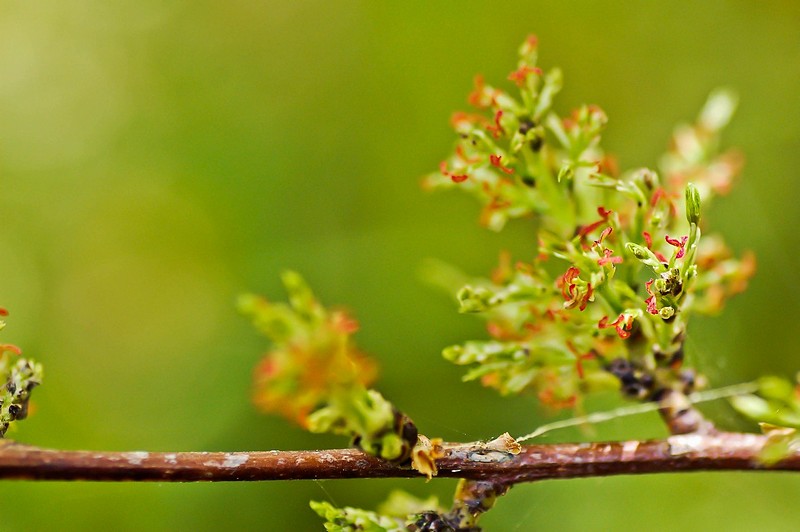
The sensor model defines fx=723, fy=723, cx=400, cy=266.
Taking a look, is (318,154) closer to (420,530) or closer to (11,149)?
(11,149)

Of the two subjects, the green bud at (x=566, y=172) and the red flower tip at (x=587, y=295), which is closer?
the red flower tip at (x=587, y=295)

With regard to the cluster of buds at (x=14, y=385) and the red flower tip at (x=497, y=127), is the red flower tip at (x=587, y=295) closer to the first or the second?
the red flower tip at (x=497, y=127)

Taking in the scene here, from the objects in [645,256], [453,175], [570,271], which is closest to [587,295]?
[570,271]

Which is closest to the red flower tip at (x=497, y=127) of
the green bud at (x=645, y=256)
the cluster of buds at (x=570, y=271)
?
the cluster of buds at (x=570, y=271)

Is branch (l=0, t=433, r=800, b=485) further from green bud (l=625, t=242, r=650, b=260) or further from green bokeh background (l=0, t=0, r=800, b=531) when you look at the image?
green bokeh background (l=0, t=0, r=800, b=531)

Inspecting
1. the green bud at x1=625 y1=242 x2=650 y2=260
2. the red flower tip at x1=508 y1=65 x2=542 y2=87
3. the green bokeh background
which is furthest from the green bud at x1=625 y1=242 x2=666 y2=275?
the green bokeh background

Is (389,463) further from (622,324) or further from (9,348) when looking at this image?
(9,348)

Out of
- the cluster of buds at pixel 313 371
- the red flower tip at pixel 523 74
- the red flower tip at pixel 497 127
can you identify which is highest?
the red flower tip at pixel 523 74
